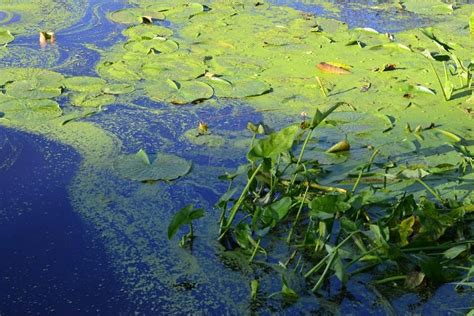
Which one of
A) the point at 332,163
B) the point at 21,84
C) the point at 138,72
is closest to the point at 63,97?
the point at 21,84

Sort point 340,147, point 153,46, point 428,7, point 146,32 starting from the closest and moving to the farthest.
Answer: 1. point 340,147
2. point 153,46
3. point 146,32
4. point 428,7

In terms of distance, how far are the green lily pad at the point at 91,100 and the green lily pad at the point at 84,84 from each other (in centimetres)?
6

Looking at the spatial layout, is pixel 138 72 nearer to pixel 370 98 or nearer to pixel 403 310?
pixel 370 98

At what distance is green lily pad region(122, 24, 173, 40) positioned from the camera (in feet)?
11.0

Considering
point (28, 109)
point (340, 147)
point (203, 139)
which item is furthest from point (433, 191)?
point (28, 109)

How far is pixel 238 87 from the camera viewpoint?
2.76 m

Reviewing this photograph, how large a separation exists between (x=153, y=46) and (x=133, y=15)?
1.81 feet

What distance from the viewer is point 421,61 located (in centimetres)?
314

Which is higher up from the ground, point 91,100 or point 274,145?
point 274,145

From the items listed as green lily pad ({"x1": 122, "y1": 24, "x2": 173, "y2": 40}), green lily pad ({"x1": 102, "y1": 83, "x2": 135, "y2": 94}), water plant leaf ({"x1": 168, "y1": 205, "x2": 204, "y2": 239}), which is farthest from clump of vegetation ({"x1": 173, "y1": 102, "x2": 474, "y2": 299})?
green lily pad ({"x1": 122, "y1": 24, "x2": 173, "y2": 40})

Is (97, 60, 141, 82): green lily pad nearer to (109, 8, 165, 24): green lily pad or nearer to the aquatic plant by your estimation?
(109, 8, 165, 24): green lily pad

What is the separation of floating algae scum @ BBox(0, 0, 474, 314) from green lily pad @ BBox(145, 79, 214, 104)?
1cm

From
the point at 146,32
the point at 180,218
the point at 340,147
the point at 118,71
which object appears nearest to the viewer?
the point at 180,218

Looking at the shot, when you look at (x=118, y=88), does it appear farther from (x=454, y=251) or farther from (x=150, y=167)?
(x=454, y=251)
